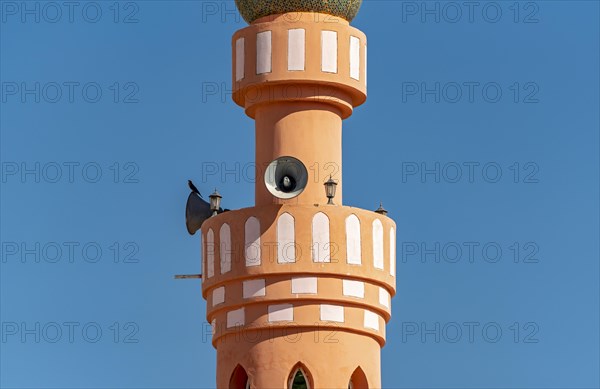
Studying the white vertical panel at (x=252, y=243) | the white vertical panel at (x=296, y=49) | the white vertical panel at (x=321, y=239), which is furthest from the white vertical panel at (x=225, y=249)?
the white vertical panel at (x=296, y=49)

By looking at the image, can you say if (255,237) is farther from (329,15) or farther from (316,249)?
(329,15)

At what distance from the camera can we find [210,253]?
121ft

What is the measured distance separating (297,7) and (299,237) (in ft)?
12.0

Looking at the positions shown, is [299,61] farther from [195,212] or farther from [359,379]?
[359,379]

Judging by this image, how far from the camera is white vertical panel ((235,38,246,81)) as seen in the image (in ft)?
123

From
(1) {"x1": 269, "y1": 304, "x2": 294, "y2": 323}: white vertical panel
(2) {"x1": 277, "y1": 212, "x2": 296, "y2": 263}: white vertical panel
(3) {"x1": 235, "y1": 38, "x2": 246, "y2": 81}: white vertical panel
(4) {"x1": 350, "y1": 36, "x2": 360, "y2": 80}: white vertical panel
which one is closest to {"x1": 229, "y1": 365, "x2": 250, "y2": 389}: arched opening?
(1) {"x1": 269, "y1": 304, "x2": 294, "y2": 323}: white vertical panel

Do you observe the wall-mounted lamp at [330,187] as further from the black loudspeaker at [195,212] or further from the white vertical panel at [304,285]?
the black loudspeaker at [195,212]

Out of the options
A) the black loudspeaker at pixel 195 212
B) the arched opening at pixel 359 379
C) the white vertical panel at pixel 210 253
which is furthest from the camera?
the black loudspeaker at pixel 195 212

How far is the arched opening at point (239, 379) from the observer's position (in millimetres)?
36469

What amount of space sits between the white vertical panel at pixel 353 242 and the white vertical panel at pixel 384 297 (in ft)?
2.25

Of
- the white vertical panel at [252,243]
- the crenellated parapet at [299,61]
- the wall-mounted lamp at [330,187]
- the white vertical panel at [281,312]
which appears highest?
the crenellated parapet at [299,61]

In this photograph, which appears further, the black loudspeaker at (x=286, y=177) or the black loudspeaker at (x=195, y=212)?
the black loudspeaker at (x=195, y=212)

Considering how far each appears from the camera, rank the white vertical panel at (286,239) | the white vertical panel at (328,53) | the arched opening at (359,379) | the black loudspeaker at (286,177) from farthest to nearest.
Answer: the white vertical panel at (328,53)
the arched opening at (359,379)
the white vertical panel at (286,239)
the black loudspeaker at (286,177)

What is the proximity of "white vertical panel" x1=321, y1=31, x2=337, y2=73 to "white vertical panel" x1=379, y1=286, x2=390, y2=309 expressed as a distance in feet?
11.0
